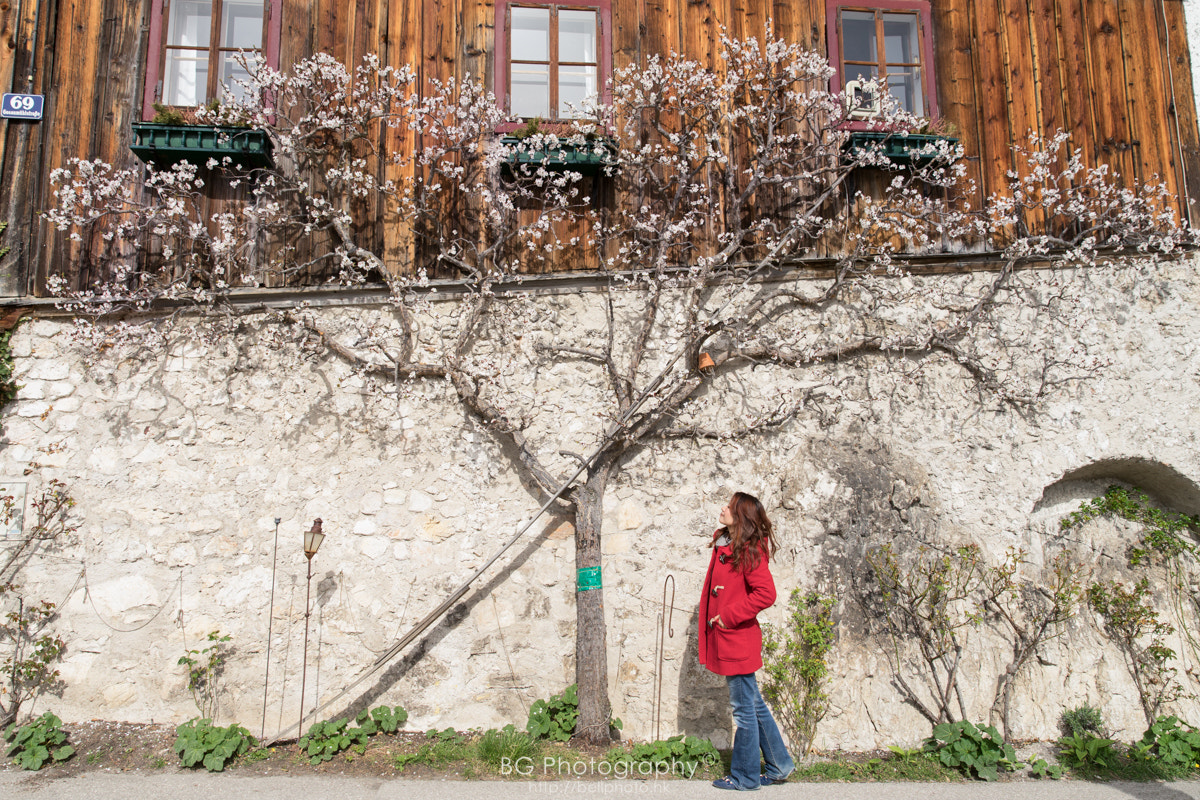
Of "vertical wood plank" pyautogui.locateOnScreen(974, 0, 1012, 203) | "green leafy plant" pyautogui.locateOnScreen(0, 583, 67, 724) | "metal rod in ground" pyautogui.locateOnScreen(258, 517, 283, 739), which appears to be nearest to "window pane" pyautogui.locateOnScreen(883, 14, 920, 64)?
"vertical wood plank" pyautogui.locateOnScreen(974, 0, 1012, 203)

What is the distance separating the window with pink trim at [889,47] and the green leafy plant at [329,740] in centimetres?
550

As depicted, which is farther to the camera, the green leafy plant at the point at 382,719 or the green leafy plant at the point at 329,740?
the green leafy plant at the point at 382,719

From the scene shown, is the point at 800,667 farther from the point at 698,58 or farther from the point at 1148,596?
the point at 698,58

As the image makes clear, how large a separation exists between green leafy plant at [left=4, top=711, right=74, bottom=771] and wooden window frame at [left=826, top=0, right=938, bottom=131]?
6.60 meters

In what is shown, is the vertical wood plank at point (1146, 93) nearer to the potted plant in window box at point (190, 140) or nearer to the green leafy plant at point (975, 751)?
the green leafy plant at point (975, 751)

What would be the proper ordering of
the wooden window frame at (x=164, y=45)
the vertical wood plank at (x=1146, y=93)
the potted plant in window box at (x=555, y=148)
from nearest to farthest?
the potted plant in window box at (x=555, y=148) < the wooden window frame at (x=164, y=45) < the vertical wood plank at (x=1146, y=93)

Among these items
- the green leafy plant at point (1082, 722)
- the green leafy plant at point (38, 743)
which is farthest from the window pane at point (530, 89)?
the green leafy plant at point (1082, 722)

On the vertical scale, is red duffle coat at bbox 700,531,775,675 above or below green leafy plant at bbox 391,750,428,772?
above

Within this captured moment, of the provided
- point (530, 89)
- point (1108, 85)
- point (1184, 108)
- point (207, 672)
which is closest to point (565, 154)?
point (530, 89)

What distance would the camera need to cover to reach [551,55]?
5367 mm

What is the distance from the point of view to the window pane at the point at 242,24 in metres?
5.32

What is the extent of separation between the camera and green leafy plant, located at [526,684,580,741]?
438 centimetres

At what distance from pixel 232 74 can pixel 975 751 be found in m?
6.56

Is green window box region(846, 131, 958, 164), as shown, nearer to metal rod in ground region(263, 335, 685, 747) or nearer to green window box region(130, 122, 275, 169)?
metal rod in ground region(263, 335, 685, 747)
